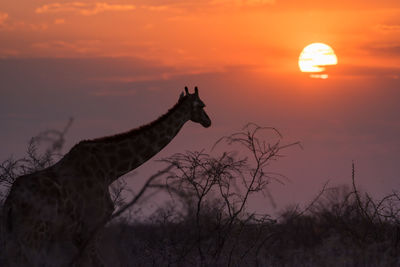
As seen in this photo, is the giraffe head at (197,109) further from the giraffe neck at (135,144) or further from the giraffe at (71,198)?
the giraffe at (71,198)

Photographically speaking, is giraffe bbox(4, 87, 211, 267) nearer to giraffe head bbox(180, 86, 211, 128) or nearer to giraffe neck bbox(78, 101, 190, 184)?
giraffe neck bbox(78, 101, 190, 184)

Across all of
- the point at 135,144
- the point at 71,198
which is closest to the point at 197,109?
the point at 135,144

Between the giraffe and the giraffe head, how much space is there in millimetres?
1028

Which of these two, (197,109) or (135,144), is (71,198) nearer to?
(135,144)

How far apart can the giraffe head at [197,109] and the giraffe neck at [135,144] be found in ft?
0.59

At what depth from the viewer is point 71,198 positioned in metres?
12.2

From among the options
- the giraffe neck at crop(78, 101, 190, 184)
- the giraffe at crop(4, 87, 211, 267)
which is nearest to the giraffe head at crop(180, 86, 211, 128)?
the giraffe neck at crop(78, 101, 190, 184)

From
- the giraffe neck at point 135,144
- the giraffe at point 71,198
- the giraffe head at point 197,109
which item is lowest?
the giraffe at point 71,198

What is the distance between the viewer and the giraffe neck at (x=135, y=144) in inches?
521

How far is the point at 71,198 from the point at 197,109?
4.16 m

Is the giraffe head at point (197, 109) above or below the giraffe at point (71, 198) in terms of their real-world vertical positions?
above

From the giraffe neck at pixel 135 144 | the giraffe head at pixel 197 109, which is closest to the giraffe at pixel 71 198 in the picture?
the giraffe neck at pixel 135 144

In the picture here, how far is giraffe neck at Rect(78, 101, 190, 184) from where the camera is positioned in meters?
13.2

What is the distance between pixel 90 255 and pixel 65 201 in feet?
3.25
